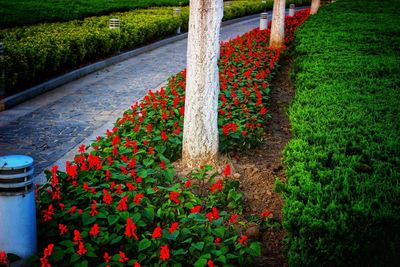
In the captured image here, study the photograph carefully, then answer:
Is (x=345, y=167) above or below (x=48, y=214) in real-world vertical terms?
above

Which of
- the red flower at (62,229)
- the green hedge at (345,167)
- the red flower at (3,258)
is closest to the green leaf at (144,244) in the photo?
the red flower at (62,229)

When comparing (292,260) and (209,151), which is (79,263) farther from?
(209,151)

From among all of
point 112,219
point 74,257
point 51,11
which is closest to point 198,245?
point 112,219

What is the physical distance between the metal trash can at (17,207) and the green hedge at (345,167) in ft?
5.99

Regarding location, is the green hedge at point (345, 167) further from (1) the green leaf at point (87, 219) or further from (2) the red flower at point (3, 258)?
(2) the red flower at point (3, 258)

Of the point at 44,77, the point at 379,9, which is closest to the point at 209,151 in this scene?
the point at 44,77

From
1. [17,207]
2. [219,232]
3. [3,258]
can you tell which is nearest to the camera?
[3,258]

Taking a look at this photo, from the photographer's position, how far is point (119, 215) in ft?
11.7

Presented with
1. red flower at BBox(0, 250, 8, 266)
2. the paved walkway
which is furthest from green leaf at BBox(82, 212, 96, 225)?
A: the paved walkway

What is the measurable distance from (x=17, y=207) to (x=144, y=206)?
128cm

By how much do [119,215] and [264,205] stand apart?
157 cm

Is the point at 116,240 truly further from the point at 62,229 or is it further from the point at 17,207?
the point at 17,207

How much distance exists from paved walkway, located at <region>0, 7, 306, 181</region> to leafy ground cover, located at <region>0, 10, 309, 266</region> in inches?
39.6

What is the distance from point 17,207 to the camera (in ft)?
9.82
